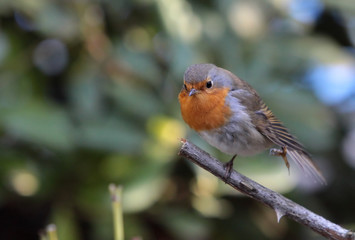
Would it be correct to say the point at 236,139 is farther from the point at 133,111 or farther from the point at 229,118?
the point at 133,111

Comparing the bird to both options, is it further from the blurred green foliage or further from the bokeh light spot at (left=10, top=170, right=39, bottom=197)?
the bokeh light spot at (left=10, top=170, right=39, bottom=197)

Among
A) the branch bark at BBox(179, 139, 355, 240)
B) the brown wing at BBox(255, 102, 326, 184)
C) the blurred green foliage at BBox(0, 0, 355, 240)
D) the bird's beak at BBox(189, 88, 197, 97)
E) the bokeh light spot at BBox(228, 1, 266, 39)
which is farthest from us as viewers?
the bokeh light spot at BBox(228, 1, 266, 39)

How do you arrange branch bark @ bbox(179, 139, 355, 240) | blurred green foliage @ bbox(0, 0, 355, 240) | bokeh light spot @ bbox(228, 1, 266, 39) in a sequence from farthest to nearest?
bokeh light spot @ bbox(228, 1, 266, 39) → blurred green foliage @ bbox(0, 0, 355, 240) → branch bark @ bbox(179, 139, 355, 240)

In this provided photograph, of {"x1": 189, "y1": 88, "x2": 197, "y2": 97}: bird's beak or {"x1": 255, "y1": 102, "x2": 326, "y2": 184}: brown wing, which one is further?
{"x1": 255, "y1": 102, "x2": 326, "y2": 184}: brown wing

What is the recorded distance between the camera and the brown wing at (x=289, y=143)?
2144 millimetres

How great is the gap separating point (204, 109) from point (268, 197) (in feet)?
1.95

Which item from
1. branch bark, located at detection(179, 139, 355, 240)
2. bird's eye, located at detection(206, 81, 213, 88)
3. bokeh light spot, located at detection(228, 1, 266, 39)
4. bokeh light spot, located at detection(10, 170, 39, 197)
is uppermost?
bokeh light spot, located at detection(228, 1, 266, 39)

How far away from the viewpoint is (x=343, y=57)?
11.7 feet

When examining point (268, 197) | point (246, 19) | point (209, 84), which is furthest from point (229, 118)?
point (246, 19)

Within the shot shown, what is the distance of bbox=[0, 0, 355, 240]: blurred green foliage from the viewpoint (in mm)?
A: 3027

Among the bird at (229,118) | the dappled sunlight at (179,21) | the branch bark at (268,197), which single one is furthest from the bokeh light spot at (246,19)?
the branch bark at (268,197)

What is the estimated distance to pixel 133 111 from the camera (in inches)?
126

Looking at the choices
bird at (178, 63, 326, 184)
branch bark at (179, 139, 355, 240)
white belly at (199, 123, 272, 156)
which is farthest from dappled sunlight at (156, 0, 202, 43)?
branch bark at (179, 139, 355, 240)

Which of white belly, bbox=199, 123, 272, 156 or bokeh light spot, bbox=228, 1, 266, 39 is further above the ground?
bokeh light spot, bbox=228, 1, 266, 39
